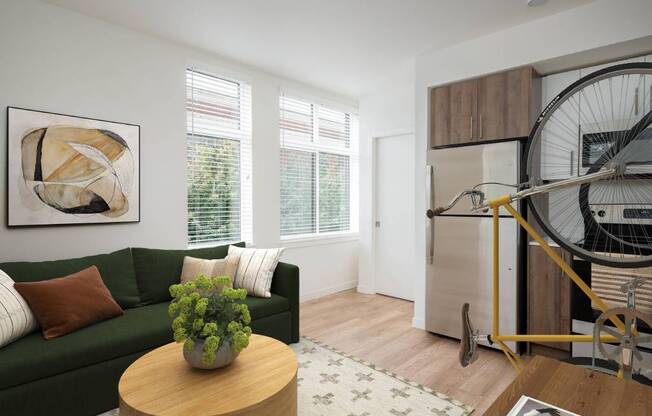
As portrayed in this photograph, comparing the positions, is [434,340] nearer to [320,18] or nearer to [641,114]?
[641,114]

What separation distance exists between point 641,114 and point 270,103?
3188 mm

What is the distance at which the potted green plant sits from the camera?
5.34ft

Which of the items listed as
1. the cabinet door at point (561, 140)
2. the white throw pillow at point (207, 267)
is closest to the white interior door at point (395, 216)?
the cabinet door at point (561, 140)

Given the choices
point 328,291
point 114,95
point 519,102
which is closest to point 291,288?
point 328,291

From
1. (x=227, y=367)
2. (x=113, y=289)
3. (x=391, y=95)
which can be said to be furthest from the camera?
(x=391, y=95)

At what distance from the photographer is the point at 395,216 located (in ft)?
15.3

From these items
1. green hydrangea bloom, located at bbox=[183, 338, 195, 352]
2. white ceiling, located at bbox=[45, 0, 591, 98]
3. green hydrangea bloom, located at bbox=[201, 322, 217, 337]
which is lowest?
green hydrangea bloom, located at bbox=[183, 338, 195, 352]

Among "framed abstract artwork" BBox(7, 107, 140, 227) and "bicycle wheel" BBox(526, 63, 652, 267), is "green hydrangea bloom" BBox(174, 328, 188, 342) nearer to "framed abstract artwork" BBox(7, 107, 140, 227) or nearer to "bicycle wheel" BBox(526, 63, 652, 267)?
"framed abstract artwork" BBox(7, 107, 140, 227)

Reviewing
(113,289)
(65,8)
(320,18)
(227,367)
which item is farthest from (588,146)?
(65,8)

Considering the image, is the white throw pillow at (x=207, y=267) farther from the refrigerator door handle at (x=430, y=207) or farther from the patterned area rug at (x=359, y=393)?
the refrigerator door handle at (x=430, y=207)

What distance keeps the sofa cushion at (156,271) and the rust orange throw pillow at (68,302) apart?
14.0 inches

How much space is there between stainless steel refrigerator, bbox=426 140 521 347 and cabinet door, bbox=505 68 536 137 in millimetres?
136

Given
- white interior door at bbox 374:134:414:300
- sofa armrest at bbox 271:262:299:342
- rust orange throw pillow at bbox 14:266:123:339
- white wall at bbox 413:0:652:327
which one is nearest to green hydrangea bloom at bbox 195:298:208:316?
rust orange throw pillow at bbox 14:266:123:339

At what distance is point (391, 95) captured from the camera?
4562 mm
